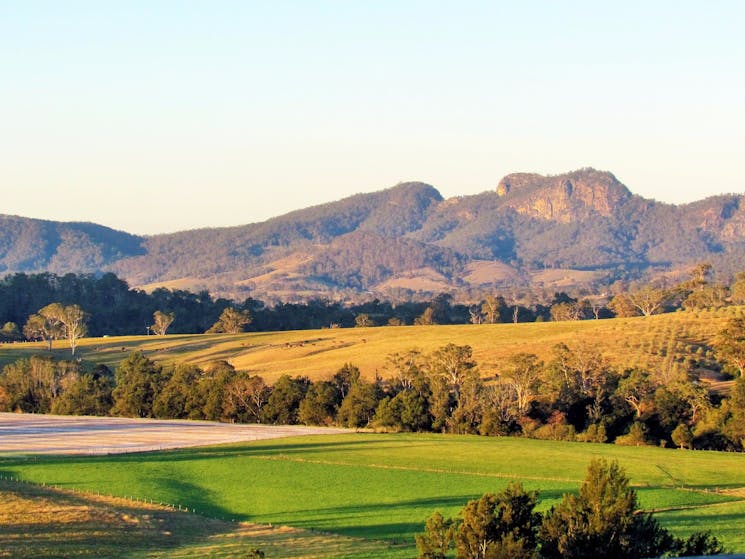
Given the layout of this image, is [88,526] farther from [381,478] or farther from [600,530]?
[600,530]

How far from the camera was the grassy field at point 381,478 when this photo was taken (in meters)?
44.8

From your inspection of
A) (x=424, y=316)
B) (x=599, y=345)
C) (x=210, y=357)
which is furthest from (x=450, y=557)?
(x=424, y=316)

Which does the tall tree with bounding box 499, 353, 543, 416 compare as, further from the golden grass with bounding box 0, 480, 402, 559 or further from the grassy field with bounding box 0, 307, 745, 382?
the golden grass with bounding box 0, 480, 402, 559

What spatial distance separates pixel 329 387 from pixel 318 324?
3411 inches

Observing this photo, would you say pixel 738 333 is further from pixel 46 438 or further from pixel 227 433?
pixel 46 438

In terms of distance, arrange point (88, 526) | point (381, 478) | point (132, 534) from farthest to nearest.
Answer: point (381, 478) → point (88, 526) → point (132, 534)

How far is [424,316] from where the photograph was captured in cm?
16500

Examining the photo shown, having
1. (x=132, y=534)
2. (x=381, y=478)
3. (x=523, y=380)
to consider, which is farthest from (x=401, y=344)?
(x=132, y=534)

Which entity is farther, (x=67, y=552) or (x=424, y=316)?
(x=424, y=316)

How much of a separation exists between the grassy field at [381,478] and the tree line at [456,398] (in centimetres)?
446

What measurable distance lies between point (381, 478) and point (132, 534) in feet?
53.0

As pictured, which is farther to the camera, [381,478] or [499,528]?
[381,478]

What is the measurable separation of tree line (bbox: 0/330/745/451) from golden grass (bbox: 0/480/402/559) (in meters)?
32.1

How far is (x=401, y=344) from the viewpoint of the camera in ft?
395
